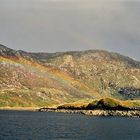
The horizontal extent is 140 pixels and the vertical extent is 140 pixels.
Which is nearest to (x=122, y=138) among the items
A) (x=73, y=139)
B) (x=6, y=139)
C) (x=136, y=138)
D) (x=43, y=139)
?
(x=136, y=138)

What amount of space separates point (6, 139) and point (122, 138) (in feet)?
153

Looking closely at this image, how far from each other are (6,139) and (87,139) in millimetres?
31058

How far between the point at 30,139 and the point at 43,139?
5046 mm

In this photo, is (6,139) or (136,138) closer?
(6,139)

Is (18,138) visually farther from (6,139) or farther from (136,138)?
(136,138)

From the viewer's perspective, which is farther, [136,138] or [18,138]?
[136,138]

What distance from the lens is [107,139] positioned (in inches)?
6570

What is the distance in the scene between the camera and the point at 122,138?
172 m

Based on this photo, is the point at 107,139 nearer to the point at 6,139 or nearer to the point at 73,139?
the point at 73,139

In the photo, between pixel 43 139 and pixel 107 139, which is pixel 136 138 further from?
pixel 43 139

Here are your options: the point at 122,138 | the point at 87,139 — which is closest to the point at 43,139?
the point at 87,139

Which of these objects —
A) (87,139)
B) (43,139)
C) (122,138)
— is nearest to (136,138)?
(122,138)

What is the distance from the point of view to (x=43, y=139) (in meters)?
161

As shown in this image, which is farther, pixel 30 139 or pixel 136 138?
pixel 136 138
